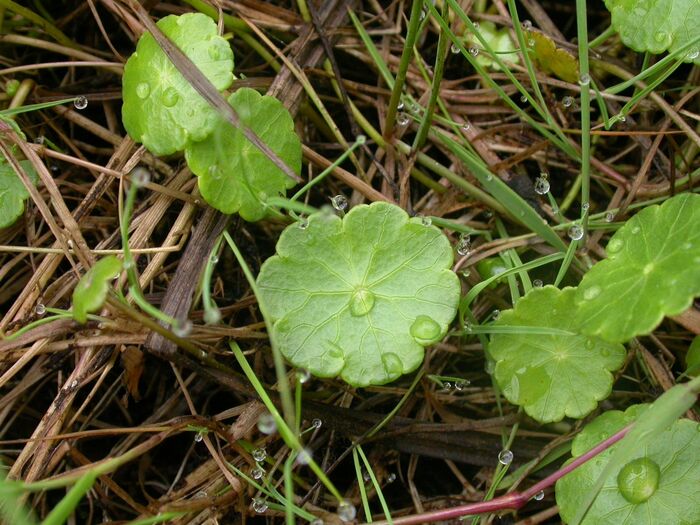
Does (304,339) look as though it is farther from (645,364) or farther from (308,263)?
(645,364)

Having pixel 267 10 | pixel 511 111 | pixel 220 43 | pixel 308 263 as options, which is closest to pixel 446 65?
pixel 511 111

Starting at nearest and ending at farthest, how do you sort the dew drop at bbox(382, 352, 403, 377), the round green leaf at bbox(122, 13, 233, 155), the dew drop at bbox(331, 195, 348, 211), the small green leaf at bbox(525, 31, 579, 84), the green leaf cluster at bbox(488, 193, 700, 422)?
the green leaf cluster at bbox(488, 193, 700, 422)
the dew drop at bbox(382, 352, 403, 377)
the round green leaf at bbox(122, 13, 233, 155)
the dew drop at bbox(331, 195, 348, 211)
the small green leaf at bbox(525, 31, 579, 84)

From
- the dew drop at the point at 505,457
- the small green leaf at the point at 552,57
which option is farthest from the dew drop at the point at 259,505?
the small green leaf at the point at 552,57

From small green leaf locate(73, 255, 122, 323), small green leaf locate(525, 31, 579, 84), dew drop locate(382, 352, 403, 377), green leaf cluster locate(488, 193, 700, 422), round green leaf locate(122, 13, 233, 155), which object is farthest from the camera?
small green leaf locate(525, 31, 579, 84)

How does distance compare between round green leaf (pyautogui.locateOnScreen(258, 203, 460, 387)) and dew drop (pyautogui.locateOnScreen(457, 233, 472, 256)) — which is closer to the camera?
round green leaf (pyautogui.locateOnScreen(258, 203, 460, 387))

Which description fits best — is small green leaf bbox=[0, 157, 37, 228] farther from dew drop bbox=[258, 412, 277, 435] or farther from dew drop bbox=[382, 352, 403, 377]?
dew drop bbox=[382, 352, 403, 377]

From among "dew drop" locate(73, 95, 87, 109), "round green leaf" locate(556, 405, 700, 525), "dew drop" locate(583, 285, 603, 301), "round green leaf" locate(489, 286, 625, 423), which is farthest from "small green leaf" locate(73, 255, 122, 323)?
"round green leaf" locate(556, 405, 700, 525)

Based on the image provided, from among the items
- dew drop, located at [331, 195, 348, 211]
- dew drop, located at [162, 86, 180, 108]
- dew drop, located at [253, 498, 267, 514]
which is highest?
dew drop, located at [162, 86, 180, 108]
